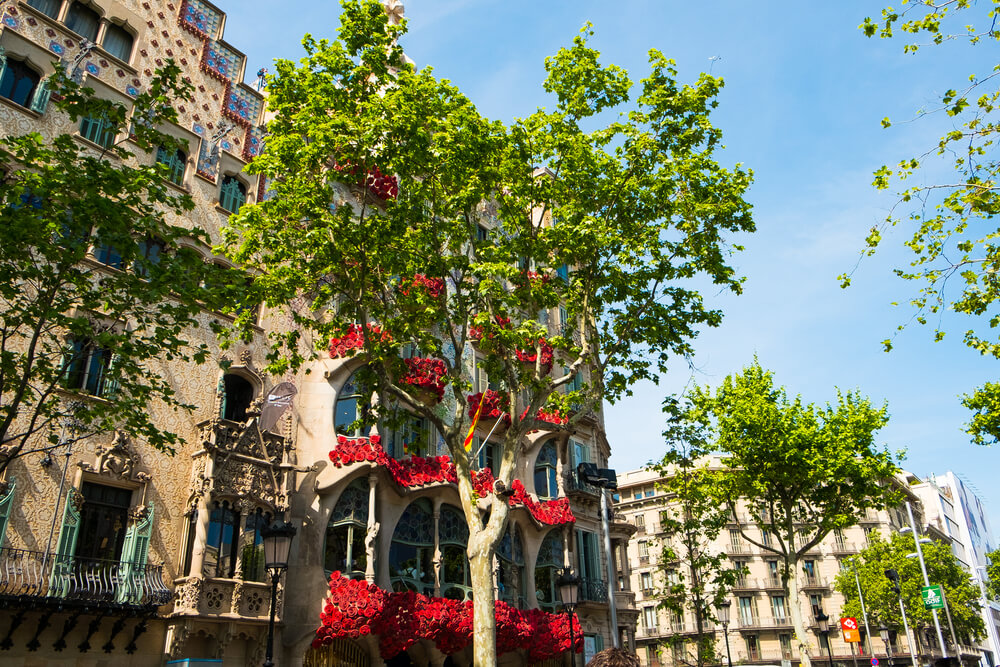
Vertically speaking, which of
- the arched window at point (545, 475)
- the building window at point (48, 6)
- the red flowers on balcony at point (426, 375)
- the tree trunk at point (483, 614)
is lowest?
the tree trunk at point (483, 614)

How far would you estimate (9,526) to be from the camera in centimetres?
1548

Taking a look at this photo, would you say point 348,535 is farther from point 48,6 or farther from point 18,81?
point 48,6

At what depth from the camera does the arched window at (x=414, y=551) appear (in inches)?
869

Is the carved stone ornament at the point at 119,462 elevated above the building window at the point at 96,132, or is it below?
below

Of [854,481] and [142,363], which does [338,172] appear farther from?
[854,481]

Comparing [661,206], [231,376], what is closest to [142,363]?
[231,376]

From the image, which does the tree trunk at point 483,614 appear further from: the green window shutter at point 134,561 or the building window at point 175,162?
the building window at point 175,162

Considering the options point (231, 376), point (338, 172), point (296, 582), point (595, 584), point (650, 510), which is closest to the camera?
point (338, 172)

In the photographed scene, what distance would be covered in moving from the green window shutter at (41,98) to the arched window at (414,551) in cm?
1490

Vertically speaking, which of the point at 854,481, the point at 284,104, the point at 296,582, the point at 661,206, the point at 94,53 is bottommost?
the point at 296,582

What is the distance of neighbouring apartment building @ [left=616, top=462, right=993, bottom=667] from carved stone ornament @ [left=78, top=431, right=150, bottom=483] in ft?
154

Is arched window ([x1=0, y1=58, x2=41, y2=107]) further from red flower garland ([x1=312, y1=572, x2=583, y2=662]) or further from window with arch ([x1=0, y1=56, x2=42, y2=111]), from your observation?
red flower garland ([x1=312, y1=572, x2=583, y2=662])

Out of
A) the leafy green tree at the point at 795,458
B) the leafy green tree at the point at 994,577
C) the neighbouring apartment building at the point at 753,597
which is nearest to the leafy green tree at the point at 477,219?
the leafy green tree at the point at 795,458

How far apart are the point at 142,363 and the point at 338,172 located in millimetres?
6984
